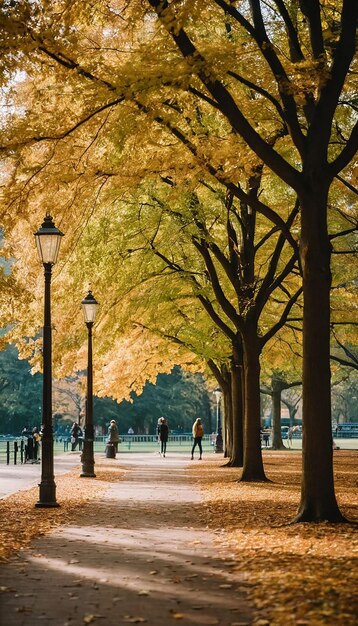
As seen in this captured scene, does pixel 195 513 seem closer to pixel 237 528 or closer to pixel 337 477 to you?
pixel 237 528

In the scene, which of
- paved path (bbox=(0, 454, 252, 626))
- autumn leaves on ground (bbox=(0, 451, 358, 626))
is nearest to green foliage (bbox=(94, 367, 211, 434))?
autumn leaves on ground (bbox=(0, 451, 358, 626))

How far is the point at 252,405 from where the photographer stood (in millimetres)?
22281

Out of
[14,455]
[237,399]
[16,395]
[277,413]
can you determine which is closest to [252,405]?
[237,399]

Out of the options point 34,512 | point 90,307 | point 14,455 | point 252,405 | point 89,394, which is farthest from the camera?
point 14,455

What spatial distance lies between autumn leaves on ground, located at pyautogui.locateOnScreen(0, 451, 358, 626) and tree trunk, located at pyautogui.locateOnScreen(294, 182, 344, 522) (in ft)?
1.60

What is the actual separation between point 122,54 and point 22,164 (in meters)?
2.59

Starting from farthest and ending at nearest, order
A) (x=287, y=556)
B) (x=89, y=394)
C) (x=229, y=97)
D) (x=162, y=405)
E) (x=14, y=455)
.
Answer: (x=162, y=405) → (x=14, y=455) → (x=89, y=394) → (x=229, y=97) → (x=287, y=556)

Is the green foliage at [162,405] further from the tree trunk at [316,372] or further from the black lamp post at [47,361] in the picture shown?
the tree trunk at [316,372]

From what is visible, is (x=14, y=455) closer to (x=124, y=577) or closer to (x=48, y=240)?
→ (x=48, y=240)

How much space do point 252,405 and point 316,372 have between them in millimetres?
10128

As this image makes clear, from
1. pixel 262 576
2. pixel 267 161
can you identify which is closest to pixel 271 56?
pixel 267 161

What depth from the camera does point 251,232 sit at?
78.7 feet

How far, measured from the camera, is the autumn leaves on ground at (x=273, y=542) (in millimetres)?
6912

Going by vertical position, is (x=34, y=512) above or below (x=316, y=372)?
below
